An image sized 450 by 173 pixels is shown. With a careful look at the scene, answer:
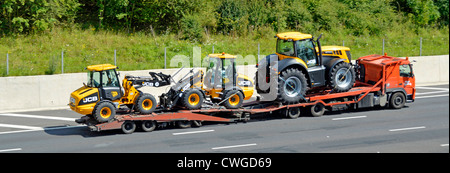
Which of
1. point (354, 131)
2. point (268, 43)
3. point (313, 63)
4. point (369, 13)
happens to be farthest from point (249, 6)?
point (354, 131)

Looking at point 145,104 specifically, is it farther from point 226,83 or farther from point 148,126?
point 226,83

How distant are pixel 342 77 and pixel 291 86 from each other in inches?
84.1

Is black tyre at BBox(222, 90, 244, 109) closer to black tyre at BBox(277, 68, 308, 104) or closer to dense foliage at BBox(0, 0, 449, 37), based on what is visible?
black tyre at BBox(277, 68, 308, 104)

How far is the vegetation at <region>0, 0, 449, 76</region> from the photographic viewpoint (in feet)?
94.8

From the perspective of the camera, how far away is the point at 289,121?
21609mm

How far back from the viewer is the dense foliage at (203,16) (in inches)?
1184

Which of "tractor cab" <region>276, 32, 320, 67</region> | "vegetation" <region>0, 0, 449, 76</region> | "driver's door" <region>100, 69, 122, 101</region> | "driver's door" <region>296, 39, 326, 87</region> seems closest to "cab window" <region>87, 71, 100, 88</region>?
"driver's door" <region>100, 69, 122, 101</region>

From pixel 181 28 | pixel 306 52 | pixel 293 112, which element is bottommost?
pixel 293 112

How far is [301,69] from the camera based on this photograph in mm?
21609

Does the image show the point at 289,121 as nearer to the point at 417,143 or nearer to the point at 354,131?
the point at 354,131

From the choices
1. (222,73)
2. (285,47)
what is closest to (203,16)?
(285,47)

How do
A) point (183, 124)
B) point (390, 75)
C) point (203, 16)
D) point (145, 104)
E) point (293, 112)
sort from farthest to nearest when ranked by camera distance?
1. point (203, 16)
2. point (390, 75)
3. point (293, 112)
4. point (183, 124)
5. point (145, 104)

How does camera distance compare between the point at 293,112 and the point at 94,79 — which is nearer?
the point at 94,79

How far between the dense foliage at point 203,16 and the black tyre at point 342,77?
11405mm
